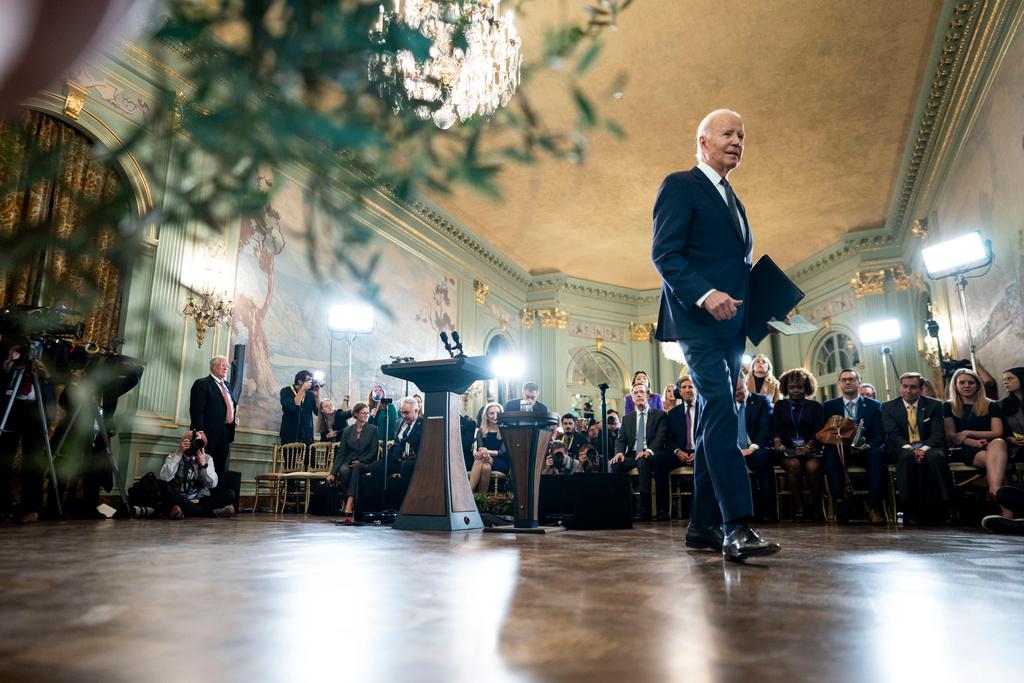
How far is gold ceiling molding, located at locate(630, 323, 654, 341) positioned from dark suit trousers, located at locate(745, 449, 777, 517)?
1004 centimetres

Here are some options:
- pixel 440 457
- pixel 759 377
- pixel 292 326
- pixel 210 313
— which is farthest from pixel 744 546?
pixel 292 326

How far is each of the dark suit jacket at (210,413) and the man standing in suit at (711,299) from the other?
4787mm

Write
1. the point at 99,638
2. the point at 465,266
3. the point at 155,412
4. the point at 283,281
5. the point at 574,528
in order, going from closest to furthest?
the point at 99,638, the point at 574,528, the point at 155,412, the point at 283,281, the point at 465,266

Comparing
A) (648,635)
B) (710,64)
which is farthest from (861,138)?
(648,635)

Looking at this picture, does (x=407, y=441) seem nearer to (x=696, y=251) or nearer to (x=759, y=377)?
(x=759, y=377)

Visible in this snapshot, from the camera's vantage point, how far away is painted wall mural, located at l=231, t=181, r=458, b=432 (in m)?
7.65

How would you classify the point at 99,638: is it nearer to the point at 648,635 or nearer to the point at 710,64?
the point at 648,635

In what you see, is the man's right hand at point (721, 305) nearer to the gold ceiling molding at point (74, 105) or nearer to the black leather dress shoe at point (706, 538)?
the black leather dress shoe at point (706, 538)

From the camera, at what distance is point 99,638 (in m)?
0.96

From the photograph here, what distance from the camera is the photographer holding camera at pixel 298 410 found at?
7.62 m

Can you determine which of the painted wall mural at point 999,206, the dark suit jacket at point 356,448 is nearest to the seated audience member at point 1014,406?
the painted wall mural at point 999,206

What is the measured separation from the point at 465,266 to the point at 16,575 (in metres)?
10.9

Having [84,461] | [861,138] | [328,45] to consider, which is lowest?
[84,461]

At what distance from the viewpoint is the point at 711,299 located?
2273 millimetres
